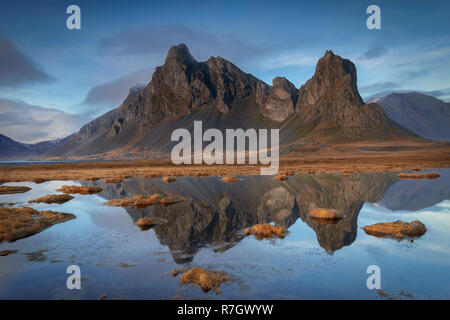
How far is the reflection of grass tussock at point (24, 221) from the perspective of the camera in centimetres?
1859

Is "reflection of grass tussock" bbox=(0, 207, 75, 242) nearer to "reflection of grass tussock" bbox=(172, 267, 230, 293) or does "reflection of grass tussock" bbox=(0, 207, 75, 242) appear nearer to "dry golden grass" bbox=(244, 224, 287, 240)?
"reflection of grass tussock" bbox=(172, 267, 230, 293)

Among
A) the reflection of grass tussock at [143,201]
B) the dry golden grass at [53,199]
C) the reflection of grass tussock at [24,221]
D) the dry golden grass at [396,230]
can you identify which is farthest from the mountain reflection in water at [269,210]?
the dry golden grass at [53,199]

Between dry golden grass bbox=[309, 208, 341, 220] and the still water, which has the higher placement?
dry golden grass bbox=[309, 208, 341, 220]

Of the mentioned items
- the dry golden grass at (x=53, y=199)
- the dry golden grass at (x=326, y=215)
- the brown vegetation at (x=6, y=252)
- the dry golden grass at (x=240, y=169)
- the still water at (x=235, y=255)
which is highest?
the dry golden grass at (x=240, y=169)

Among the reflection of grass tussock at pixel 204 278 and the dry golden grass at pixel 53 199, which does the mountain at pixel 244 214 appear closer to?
the reflection of grass tussock at pixel 204 278

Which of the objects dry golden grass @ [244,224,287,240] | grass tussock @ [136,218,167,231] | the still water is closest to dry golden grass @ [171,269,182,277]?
the still water

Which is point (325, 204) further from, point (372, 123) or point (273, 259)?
point (372, 123)

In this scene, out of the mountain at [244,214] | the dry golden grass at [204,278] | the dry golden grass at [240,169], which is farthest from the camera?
the dry golden grass at [240,169]

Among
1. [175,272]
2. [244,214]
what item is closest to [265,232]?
[244,214]

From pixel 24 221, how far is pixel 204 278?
1797cm

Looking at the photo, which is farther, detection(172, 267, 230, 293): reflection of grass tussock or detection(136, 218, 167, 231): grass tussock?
detection(136, 218, 167, 231): grass tussock

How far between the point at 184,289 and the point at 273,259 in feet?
16.0

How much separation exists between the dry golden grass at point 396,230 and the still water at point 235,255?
651mm

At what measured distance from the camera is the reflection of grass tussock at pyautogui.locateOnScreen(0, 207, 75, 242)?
1859 cm
